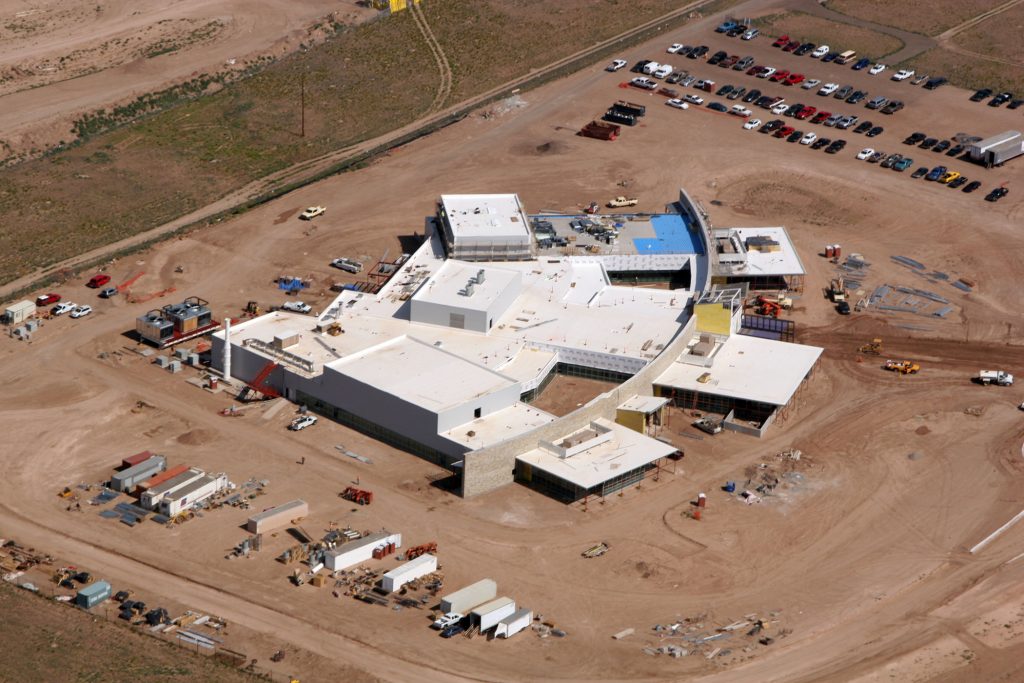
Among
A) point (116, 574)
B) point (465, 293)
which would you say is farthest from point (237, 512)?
point (465, 293)

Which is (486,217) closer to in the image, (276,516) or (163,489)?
(276,516)

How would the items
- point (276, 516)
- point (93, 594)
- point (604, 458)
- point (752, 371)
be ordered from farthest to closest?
1. point (752, 371)
2. point (604, 458)
3. point (276, 516)
4. point (93, 594)

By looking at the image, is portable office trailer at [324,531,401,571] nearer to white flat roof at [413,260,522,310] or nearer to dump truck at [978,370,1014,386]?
white flat roof at [413,260,522,310]

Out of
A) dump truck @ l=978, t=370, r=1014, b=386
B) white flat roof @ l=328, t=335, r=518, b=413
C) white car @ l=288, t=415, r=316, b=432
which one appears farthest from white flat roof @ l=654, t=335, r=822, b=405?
white car @ l=288, t=415, r=316, b=432

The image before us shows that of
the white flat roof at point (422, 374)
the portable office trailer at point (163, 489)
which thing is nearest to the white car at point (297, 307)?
the white flat roof at point (422, 374)

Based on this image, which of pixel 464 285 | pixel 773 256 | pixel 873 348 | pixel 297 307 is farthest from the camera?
pixel 773 256

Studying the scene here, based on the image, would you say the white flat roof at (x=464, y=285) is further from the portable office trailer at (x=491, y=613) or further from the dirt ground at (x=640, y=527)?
the portable office trailer at (x=491, y=613)

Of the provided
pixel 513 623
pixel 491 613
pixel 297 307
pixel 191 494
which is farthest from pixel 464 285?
pixel 513 623
